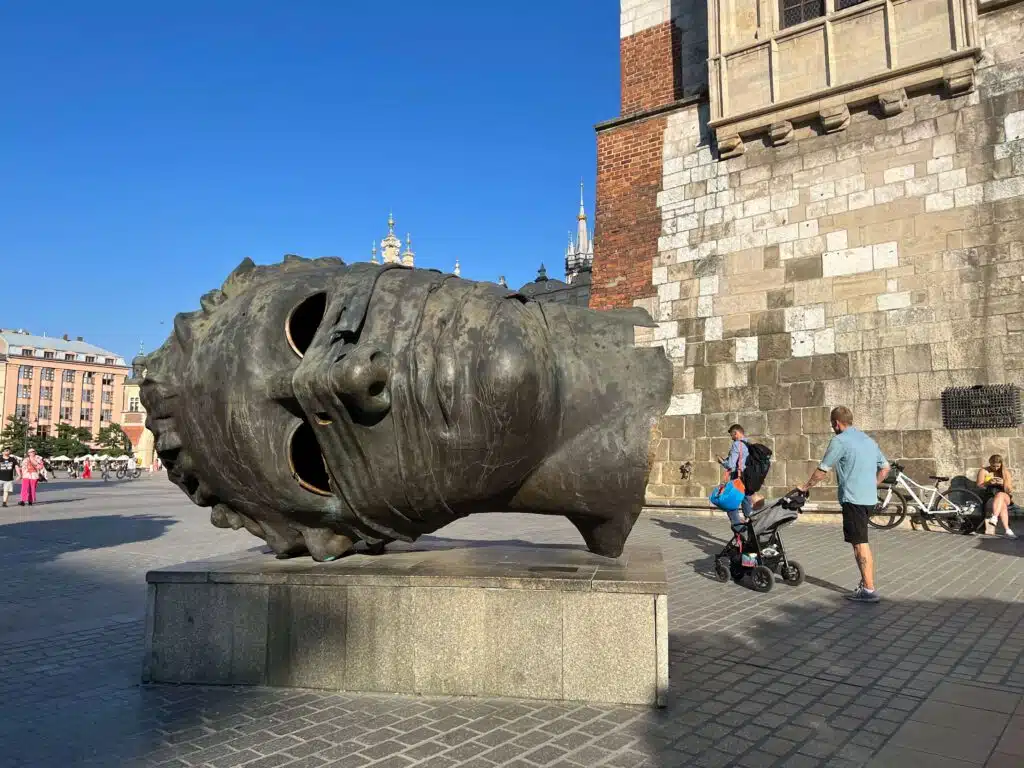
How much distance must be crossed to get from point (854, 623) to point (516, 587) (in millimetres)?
3057

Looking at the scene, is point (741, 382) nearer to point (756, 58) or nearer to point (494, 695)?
point (756, 58)

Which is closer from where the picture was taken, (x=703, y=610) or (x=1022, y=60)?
(x=703, y=610)

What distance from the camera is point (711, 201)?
12.9 meters

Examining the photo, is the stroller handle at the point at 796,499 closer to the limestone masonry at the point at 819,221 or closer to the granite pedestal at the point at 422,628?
the granite pedestal at the point at 422,628

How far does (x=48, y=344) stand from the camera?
9719 cm

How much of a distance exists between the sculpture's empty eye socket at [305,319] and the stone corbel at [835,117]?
1048 centimetres

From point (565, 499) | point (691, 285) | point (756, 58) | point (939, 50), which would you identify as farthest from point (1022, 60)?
point (565, 499)

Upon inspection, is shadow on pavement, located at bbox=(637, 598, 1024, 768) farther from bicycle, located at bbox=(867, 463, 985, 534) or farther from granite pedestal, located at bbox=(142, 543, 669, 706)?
bicycle, located at bbox=(867, 463, 985, 534)

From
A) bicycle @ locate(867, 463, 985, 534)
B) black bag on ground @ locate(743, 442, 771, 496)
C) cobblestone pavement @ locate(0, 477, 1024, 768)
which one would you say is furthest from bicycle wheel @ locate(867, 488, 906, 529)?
cobblestone pavement @ locate(0, 477, 1024, 768)

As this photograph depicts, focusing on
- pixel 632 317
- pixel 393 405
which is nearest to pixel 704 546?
pixel 632 317

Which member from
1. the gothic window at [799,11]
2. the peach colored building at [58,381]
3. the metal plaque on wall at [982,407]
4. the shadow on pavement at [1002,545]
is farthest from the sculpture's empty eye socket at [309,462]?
the peach colored building at [58,381]

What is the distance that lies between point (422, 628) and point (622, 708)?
3.66 ft

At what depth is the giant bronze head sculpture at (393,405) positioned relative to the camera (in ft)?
10.2

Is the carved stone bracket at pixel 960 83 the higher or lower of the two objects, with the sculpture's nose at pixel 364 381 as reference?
higher
